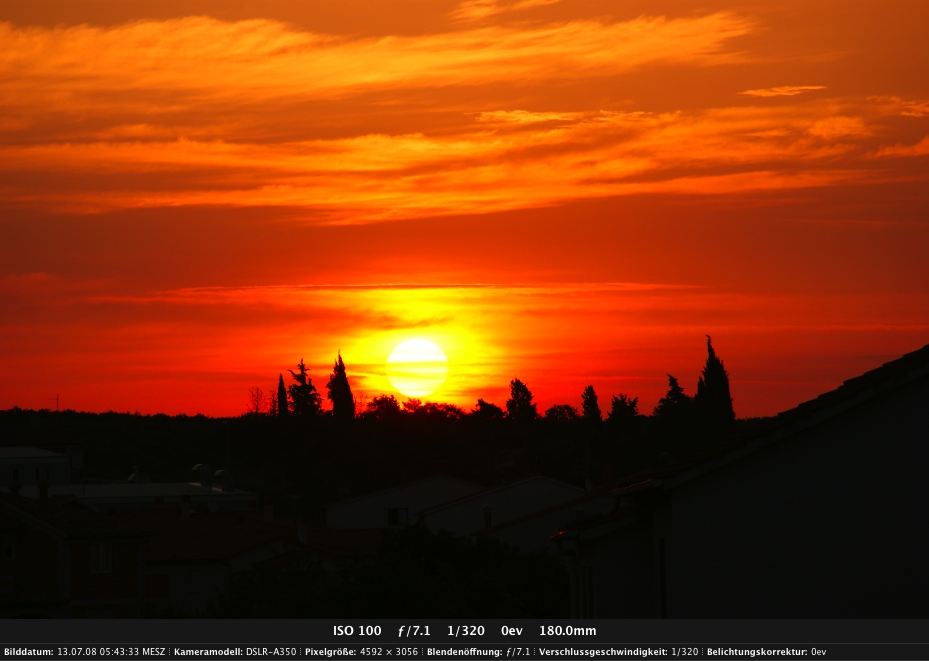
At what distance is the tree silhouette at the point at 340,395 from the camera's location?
13925cm

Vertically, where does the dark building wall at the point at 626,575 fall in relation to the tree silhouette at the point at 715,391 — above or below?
below

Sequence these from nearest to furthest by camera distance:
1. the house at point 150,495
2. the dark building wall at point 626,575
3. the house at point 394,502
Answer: the dark building wall at point 626,575, the house at point 394,502, the house at point 150,495

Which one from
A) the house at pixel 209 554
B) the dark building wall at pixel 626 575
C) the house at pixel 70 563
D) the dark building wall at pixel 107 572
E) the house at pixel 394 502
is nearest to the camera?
the dark building wall at pixel 626 575

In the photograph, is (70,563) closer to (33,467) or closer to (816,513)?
(816,513)

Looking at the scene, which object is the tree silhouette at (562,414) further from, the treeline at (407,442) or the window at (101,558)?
the window at (101,558)

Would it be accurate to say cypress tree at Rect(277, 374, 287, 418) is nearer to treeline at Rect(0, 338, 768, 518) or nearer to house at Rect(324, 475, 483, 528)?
treeline at Rect(0, 338, 768, 518)

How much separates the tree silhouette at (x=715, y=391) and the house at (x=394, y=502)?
32.7 meters

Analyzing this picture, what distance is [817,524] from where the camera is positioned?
17.9 metres

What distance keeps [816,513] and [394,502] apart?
7008 centimetres

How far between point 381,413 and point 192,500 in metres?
32.0

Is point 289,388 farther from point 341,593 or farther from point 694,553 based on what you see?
point 694,553

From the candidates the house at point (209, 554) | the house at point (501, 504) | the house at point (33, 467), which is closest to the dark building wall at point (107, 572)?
the house at point (209, 554)

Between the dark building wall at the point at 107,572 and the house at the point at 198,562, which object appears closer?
the dark building wall at the point at 107,572
